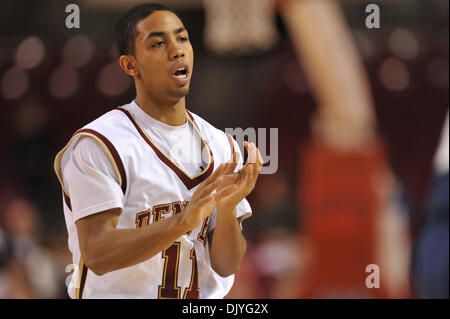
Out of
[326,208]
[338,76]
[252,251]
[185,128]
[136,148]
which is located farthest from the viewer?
[338,76]

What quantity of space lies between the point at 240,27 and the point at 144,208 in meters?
8.18

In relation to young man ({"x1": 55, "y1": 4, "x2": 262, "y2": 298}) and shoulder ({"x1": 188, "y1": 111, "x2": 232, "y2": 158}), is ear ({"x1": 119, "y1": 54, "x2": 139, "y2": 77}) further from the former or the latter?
shoulder ({"x1": 188, "y1": 111, "x2": 232, "y2": 158})

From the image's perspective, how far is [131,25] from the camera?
7.47 ft

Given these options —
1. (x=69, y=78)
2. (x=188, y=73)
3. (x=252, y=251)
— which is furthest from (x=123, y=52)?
(x=69, y=78)

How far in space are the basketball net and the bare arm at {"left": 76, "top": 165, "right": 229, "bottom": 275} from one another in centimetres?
815

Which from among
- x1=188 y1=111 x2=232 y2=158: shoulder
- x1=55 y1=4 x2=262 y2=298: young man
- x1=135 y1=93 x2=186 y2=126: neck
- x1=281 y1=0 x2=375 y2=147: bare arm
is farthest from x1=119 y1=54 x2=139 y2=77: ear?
x1=281 y1=0 x2=375 y2=147: bare arm

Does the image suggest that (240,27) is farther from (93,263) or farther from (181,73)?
(93,263)

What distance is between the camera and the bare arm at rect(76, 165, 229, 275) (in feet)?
6.73

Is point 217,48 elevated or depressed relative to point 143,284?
elevated

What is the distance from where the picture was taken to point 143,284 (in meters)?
2.27

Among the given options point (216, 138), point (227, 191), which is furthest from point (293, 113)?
point (227, 191)

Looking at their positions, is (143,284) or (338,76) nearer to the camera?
(143,284)
